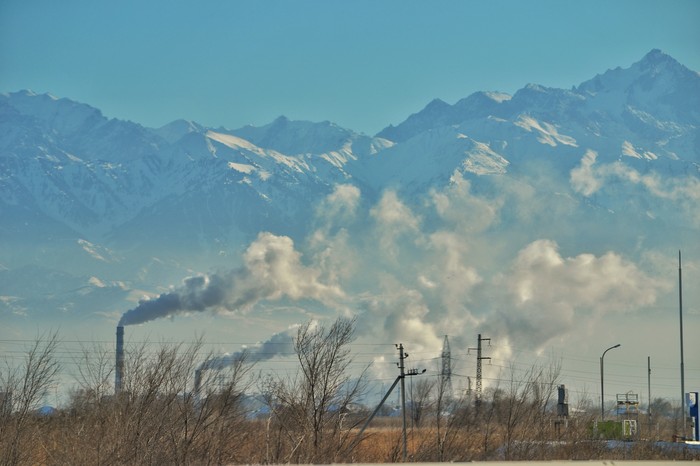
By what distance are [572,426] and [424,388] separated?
3505 centimetres

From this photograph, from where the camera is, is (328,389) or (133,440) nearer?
(133,440)

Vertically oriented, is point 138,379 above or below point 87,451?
above

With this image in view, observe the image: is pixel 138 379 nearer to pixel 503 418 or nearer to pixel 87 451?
pixel 87 451

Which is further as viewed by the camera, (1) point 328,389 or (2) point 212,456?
(1) point 328,389

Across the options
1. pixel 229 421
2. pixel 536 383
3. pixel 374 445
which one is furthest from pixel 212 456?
pixel 536 383

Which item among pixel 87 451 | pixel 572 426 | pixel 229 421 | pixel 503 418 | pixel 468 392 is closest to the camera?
pixel 87 451

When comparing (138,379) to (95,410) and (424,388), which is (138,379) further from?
(424,388)

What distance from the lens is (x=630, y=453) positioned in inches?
1977

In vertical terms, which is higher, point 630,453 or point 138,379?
point 138,379

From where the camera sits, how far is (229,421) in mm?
46750

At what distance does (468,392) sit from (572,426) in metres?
18.3

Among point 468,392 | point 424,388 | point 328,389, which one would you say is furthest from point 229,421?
point 424,388

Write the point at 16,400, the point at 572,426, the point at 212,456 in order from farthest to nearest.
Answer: the point at 572,426 → the point at 16,400 → the point at 212,456

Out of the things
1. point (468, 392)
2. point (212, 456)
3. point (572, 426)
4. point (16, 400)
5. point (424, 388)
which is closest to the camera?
point (212, 456)
